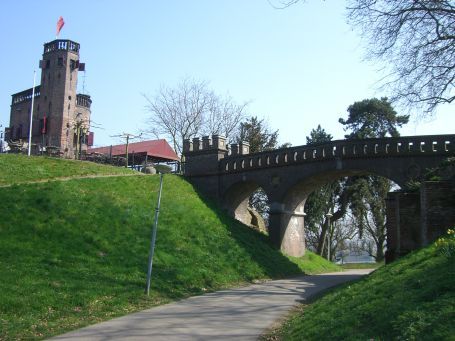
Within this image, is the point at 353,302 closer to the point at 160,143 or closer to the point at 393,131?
the point at 393,131

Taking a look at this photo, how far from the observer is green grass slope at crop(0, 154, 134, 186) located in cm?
2400

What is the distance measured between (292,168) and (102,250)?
14.1 meters

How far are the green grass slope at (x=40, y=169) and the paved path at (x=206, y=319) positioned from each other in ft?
39.6

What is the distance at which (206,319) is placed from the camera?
11781 millimetres

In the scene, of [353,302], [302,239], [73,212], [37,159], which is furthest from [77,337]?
[302,239]

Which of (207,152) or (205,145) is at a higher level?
(205,145)

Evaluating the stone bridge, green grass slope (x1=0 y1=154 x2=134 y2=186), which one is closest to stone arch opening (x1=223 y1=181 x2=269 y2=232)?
the stone bridge

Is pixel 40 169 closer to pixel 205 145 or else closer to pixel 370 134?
pixel 205 145

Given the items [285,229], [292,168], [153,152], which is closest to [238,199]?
[285,229]

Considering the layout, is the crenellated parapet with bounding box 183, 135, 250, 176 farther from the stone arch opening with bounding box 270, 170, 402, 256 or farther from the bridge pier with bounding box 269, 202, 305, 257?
the bridge pier with bounding box 269, 202, 305, 257

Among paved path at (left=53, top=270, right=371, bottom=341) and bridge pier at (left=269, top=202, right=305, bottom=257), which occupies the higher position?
bridge pier at (left=269, top=202, right=305, bottom=257)

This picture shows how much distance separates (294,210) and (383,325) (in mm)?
23671

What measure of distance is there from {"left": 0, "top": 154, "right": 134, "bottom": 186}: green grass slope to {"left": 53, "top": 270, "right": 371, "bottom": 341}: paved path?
39.6 feet

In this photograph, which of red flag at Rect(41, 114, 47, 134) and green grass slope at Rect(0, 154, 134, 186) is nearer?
green grass slope at Rect(0, 154, 134, 186)
